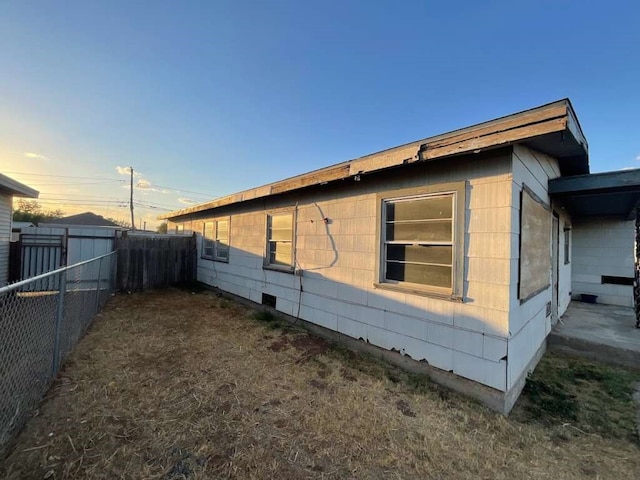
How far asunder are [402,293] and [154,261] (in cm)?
914

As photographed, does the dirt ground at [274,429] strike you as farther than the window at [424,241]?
No

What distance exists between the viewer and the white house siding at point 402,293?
3.07m

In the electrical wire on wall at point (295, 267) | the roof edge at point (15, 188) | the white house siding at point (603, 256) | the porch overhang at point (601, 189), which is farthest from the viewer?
the white house siding at point (603, 256)

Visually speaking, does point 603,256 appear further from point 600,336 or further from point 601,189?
point 601,189

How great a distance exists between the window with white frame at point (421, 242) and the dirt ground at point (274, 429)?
1.33 meters

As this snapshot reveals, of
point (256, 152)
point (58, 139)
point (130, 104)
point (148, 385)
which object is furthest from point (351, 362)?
point (58, 139)

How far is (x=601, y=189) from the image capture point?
160 inches

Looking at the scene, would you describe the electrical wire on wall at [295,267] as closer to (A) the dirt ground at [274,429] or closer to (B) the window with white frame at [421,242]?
(A) the dirt ground at [274,429]

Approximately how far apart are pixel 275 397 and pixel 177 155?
1285 cm

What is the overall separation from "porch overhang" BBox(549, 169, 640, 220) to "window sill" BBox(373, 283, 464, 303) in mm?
2916

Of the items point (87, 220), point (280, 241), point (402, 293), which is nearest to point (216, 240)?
point (280, 241)

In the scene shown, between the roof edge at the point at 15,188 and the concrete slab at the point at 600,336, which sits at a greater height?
the roof edge at the point at 15,188

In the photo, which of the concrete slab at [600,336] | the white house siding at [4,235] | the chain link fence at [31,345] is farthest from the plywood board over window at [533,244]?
the white house siding at [4,235]

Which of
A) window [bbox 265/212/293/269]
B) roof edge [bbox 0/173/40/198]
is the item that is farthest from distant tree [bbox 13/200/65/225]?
window [bbox 265/212/293/269]
